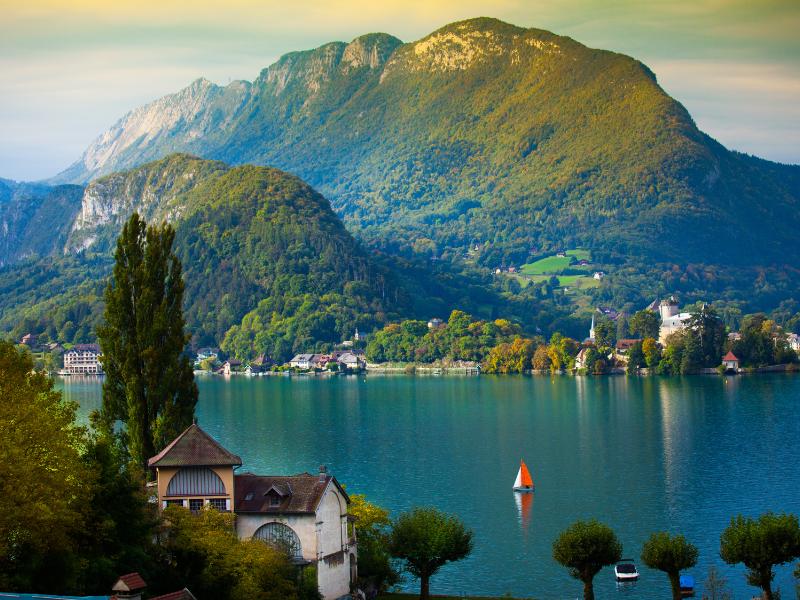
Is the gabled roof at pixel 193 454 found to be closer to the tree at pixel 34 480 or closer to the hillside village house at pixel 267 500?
the hillside village house at pixel 267 500

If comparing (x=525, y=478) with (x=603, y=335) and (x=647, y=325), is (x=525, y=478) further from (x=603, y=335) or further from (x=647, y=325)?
(x=647, y=325)

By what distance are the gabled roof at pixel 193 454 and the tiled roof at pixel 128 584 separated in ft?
23.5

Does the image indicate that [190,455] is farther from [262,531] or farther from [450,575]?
[450,575]

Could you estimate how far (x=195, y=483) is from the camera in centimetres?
3102

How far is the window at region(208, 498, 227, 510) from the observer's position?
100 feet

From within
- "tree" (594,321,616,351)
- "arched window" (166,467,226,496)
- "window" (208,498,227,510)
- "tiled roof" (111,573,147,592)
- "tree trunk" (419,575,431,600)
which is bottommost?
"tree trunk" (419,575,431,600)

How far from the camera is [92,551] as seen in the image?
1036 inches

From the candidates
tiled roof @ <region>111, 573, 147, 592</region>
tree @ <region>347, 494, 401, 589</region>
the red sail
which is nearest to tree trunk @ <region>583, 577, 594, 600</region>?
tree @ <region>347, 494, 401, 589</region>

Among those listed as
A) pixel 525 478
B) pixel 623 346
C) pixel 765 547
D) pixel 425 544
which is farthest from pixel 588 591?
pixel 623 346

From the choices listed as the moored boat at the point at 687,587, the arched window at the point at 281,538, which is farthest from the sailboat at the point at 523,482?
the arched window at the point at 281,538

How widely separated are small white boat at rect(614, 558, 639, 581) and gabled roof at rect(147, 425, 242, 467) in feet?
60.2

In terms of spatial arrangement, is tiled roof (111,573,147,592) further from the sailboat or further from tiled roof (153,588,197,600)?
the sailboat

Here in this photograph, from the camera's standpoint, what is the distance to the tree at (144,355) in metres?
38.9

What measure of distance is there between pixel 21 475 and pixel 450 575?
71.4 feet
